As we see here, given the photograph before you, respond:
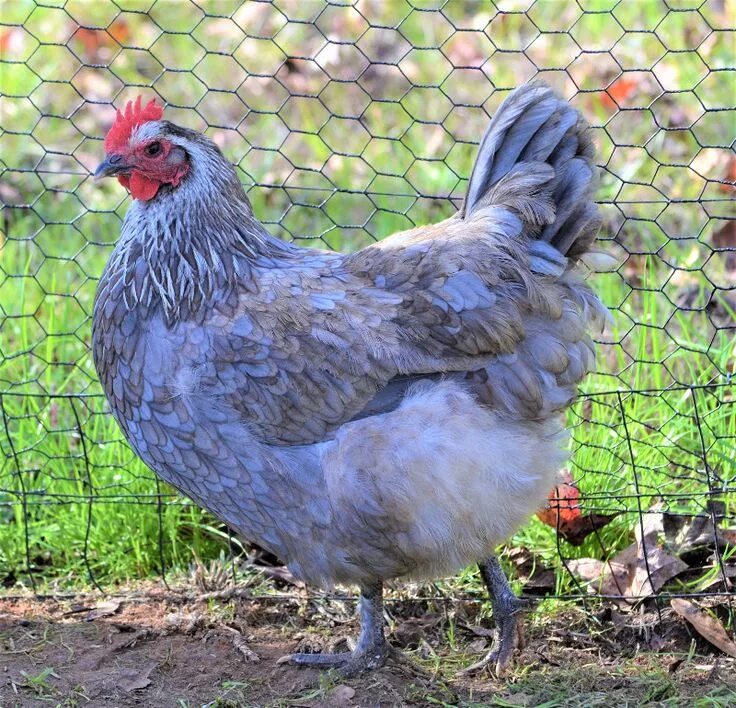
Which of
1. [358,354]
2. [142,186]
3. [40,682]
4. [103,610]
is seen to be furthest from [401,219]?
[40,682]

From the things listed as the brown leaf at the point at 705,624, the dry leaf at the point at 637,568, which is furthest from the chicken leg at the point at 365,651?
the brown leaf at the point at 705,624

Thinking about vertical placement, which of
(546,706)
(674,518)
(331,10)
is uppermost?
(331,10)

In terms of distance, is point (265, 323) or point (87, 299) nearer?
point (265, 323)

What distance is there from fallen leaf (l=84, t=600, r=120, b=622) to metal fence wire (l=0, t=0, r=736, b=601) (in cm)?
14

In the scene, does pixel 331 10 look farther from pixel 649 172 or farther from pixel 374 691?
pixel 374 691

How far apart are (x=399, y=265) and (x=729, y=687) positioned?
4.76 feet

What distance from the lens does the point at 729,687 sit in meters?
2.80

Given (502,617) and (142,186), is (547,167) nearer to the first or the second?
(142,186)

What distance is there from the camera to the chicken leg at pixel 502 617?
297 cm

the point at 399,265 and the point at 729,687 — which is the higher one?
the point at 399,265

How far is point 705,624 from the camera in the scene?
3.03 metres

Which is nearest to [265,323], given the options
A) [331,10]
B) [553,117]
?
[553,117]

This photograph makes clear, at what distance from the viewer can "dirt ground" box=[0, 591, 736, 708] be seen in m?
2.82

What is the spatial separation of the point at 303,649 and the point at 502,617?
0.61m
